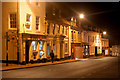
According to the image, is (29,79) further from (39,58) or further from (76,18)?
(76,18)

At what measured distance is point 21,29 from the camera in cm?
2442

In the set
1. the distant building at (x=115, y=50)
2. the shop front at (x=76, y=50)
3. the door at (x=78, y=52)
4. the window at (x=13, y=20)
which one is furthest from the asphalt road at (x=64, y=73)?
the distant building at (x=115, y=50)

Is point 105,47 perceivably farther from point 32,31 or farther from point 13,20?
point 13,20

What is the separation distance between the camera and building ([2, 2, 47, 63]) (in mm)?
24422

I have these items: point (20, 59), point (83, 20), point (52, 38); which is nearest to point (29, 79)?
point (20, 59)

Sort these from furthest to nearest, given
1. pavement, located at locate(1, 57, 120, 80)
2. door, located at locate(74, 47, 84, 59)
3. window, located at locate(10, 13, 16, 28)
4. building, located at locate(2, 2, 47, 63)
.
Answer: door, located at locate(74, 47, 84, 59), window, located at locate(10, 13, 16, 28), building, located at locate(2, 2, 47, 63), pavement, located at locate(1, 57, 120, 80)

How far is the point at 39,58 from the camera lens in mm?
27906

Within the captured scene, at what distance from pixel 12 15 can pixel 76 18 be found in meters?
20.9

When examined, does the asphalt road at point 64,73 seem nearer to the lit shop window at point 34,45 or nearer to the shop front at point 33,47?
the shop front at point 33,47

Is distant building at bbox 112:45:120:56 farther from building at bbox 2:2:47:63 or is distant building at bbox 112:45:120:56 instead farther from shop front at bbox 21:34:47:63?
building at bbox 2:2:47:63

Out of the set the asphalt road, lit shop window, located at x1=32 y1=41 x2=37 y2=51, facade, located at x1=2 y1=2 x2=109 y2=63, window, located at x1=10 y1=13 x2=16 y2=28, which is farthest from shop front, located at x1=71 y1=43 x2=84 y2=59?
the asphalt road

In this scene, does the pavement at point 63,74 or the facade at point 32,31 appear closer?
the pavement at point 63,74

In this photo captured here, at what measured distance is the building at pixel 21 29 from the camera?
80.1 ft

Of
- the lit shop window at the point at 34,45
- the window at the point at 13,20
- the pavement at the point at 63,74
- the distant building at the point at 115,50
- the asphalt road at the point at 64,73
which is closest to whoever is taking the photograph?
the pavement at the point at 63,74
